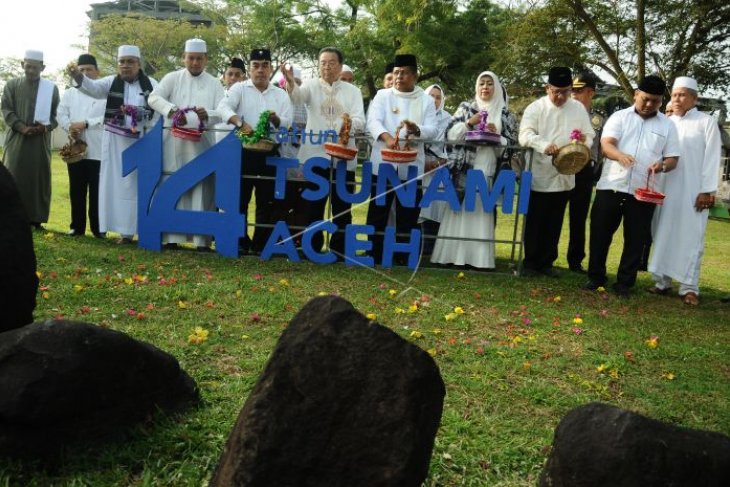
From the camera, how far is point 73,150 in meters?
8.24

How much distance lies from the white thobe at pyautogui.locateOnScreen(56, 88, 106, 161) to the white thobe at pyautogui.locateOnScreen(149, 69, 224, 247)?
41.3 inches

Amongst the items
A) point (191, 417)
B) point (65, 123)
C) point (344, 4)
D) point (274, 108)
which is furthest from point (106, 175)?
point (344, 4)

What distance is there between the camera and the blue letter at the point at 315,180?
732cm

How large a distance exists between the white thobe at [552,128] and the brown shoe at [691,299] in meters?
1.52

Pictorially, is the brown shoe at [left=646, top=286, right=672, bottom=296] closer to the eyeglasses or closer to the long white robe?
the long white robe

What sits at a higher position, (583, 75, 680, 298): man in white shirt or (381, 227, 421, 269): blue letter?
(583, 75, 680, 298): man in white shirt

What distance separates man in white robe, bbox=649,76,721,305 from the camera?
6922mm

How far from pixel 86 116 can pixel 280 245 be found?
3.56 meters

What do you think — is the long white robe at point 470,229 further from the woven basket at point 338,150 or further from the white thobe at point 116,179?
the white thobe at point 116,179

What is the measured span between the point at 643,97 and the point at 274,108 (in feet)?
12.1

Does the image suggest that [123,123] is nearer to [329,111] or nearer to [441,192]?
[329,111]

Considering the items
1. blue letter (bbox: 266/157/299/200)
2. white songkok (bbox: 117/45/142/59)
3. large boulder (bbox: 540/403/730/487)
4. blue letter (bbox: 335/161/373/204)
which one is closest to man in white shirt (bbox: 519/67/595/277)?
blue letter (bbox: 335/161/373/204)

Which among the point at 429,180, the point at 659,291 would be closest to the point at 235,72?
the point at 429,180

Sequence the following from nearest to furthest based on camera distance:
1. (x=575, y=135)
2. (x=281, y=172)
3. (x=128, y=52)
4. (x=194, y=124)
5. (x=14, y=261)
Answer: (x=14, y=261), (x=575, y=135), (x=281, y=172), (x=194, y=124), (x=128, y=52)
